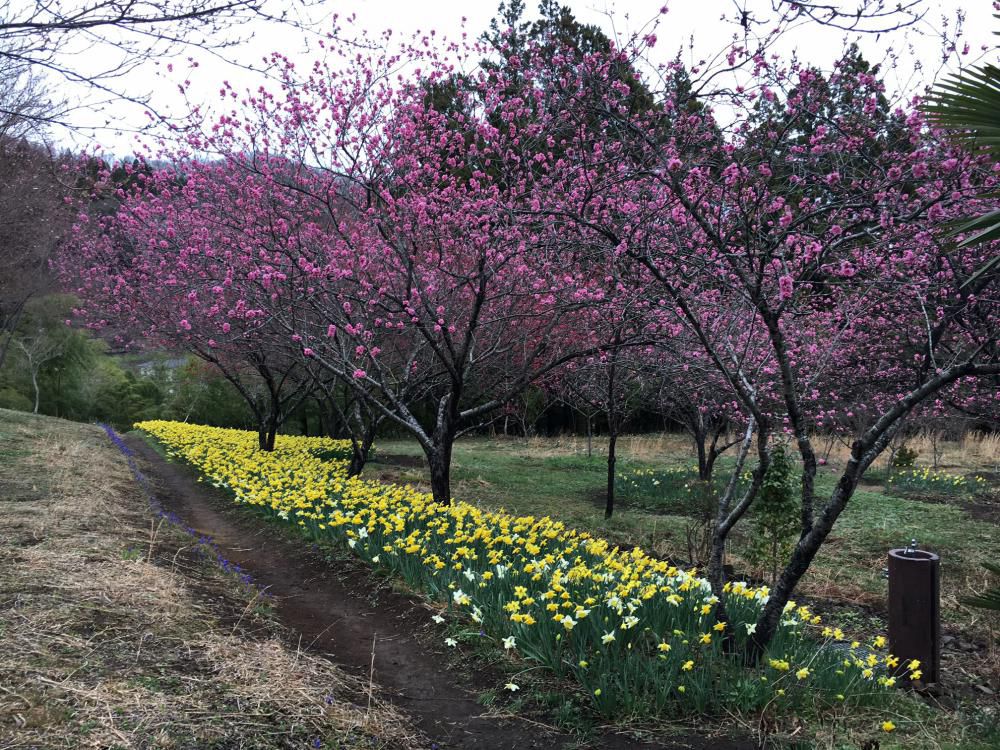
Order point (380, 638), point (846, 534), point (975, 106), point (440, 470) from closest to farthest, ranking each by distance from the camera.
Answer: point (975, 106)
point (380, 638)
point (440, 470)
point (846, 534)

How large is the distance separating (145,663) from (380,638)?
1.52 m

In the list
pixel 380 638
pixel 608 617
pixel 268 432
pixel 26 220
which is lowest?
pixel 380 638

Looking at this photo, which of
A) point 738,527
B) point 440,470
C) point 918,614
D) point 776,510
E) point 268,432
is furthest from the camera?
point 268,432

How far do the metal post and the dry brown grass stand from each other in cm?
297

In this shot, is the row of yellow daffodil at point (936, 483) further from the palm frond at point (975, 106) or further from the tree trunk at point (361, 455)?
the palm frond at point (975, 106)

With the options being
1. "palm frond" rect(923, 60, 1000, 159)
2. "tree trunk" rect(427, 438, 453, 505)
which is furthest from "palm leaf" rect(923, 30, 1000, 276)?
"tree trunk" rect(427, 438, 453, 505)

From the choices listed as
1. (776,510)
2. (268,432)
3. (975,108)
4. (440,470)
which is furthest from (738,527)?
(268,432)

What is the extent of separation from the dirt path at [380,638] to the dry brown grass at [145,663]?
0.23m

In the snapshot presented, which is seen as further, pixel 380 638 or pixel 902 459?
pixel 902 459

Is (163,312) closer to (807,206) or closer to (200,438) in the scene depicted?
(200,438)

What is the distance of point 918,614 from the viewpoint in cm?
393

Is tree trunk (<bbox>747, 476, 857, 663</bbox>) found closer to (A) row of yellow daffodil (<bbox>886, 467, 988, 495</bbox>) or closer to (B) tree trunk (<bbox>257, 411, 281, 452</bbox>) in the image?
(A) row of yellow daffodil (<bbox>886, 467, 988, 495</bbox>)

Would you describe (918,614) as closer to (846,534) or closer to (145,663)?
(145,663)

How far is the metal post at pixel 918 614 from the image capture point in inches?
154
